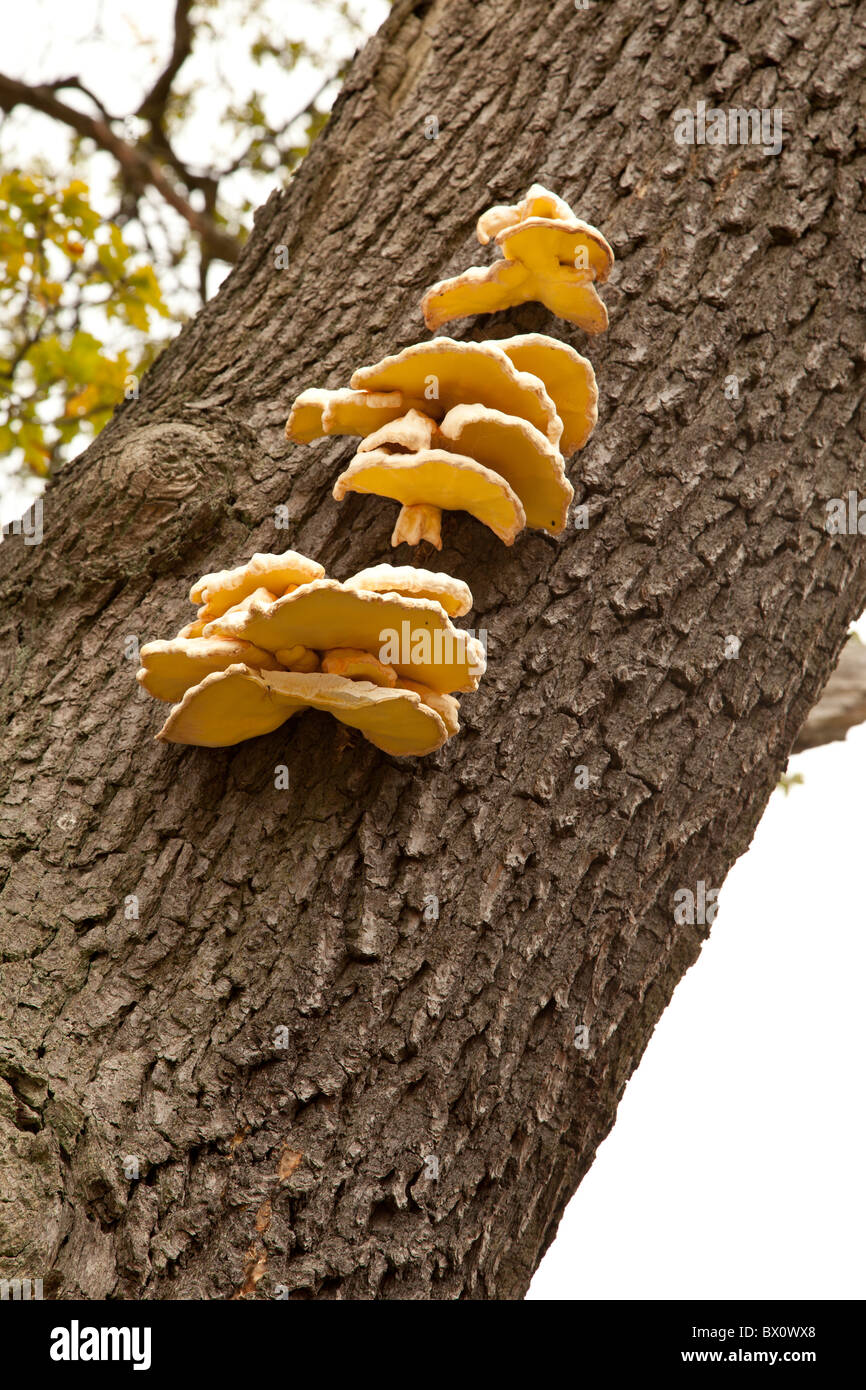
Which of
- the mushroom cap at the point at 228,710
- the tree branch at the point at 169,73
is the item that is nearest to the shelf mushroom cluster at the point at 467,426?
the mushroom cap at the point at 228,710

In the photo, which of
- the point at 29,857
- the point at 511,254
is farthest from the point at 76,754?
the point at 511,254

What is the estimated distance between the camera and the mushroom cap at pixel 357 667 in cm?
207

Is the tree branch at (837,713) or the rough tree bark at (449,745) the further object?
the tree branch at (837,713)

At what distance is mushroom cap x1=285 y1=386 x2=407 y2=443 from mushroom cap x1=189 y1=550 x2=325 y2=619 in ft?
1.64

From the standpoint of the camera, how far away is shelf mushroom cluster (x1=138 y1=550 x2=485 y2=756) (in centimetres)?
200

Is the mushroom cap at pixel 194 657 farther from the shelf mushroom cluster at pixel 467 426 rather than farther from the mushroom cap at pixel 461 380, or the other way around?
the mushroom cap at pixel 461 380

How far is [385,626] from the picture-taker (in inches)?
79.6

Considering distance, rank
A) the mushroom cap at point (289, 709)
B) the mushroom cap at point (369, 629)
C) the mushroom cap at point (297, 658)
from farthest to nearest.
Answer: the mushroom cap at point (297, 658)
the mushroom cap at point (289, 709)
the mushroom cap at point (369, 629)

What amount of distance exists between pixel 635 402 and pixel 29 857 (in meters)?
1.90

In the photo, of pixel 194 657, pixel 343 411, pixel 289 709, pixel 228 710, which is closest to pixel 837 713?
pixel 343 411

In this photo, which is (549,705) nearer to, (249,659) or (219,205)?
(249,659)

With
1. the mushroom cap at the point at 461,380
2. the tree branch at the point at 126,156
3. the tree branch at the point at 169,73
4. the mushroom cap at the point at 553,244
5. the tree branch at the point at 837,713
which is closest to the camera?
the mushroom cap at the point at 461,380

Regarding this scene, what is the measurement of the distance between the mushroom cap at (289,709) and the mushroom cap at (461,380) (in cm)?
76

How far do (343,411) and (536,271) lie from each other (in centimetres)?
69
